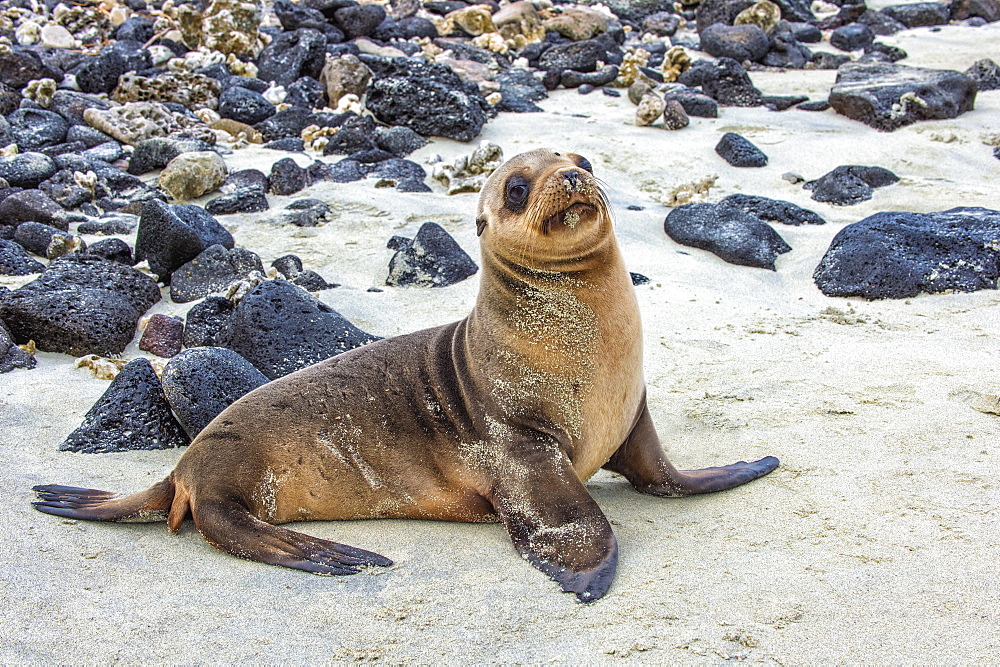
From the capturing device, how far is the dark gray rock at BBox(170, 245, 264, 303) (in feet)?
21.6

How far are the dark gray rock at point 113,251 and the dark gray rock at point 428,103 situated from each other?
3.99 meters

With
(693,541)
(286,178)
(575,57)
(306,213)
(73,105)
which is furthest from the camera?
(575,57)

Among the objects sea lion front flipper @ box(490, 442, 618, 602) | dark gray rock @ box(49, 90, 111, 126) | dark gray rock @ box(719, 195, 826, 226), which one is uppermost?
sea lion front flipper @ box(490, 442, 618, 602)

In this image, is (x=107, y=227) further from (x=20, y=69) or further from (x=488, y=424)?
(x=20, y=69)

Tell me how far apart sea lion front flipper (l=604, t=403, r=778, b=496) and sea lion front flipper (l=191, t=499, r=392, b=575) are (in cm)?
118

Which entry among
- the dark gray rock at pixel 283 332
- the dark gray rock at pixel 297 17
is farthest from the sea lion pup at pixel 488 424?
the dark gray rock at pixel 297 17

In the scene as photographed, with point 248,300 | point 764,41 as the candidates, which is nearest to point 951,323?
point 248,300

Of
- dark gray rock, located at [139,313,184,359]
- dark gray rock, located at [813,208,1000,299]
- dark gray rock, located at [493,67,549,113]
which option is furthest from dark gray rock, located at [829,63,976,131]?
dark gray rock, located at [139,313,184,359]

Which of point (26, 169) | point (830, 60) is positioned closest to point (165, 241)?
point (26, 169)

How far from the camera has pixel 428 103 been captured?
10.1 m

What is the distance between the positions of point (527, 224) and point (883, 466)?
170 cm

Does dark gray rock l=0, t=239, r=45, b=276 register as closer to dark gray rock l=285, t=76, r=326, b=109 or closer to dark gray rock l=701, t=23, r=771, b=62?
dark gray rock l=285, t=76, r=326, b=109

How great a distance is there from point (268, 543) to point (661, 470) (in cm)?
159

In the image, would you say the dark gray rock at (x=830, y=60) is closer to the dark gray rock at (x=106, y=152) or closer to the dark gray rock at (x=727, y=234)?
the dark gray rock at (x=727, y=234)
